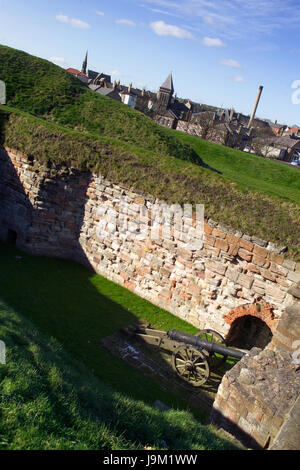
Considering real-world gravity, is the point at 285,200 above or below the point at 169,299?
above

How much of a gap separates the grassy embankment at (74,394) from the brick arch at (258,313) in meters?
1.89

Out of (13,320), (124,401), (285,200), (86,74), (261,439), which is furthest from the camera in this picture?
(86,74)

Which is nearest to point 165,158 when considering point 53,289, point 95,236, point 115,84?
point 95,236

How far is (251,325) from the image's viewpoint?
9891mm

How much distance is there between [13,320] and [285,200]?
7803 mm

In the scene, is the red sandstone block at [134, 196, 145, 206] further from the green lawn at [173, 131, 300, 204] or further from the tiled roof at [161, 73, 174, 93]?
the tiled roof at [161, 73, 174, 93]

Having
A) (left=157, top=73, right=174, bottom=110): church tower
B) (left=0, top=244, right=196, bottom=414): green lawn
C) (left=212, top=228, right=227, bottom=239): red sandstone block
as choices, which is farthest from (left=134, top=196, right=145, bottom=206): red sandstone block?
(left=157, top=73, right=174, bottom=110): church tower

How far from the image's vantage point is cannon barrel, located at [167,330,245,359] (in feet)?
24.6

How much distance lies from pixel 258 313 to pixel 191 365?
232 centimetres

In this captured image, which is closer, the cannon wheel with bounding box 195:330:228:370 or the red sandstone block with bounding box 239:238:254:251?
the cannon wheel with bounding box 195:330:228:370

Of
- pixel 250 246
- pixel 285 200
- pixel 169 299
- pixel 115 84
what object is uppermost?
pixel 115 84

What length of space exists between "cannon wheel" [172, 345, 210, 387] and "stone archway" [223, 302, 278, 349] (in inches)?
74.5

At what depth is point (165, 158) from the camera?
11742 millimetres
